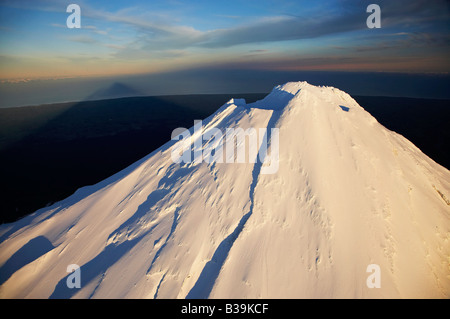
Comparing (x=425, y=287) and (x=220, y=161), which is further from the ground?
(x=220, y=161)

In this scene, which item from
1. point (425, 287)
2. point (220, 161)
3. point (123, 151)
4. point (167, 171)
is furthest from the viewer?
point (123, 151)

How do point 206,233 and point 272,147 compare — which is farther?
point 272,147

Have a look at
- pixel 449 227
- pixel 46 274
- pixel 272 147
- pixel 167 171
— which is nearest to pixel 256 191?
pixel 272 147

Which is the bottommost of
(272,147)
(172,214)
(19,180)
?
(19,180)

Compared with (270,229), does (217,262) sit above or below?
below

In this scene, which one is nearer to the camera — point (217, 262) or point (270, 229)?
point (217, 262)
